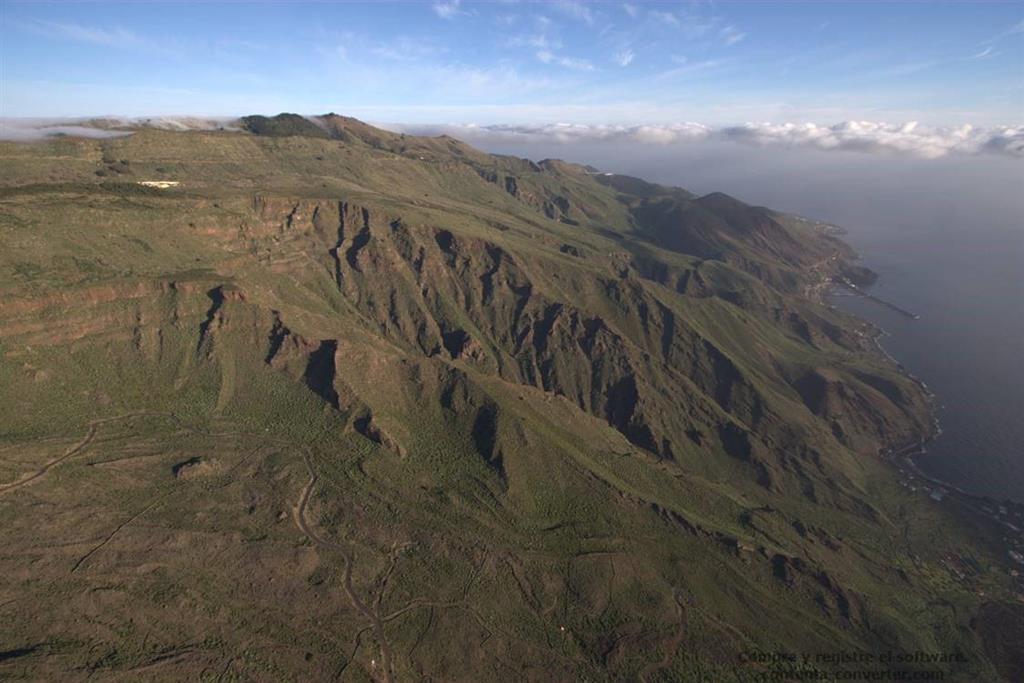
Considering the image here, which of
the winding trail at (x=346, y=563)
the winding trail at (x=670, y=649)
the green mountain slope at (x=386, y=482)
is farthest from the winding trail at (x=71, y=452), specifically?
the winding trail at (x=670, y=649)

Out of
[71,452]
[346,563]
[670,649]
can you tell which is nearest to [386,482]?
[346,563]

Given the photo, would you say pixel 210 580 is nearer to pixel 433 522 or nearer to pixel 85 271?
pixel 433 522

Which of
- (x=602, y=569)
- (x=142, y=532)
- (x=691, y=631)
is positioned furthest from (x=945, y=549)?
(x=142, y=532)

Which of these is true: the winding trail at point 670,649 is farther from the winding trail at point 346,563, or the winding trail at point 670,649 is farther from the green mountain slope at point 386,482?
the winding trail at point 346,563

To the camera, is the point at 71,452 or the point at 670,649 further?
the point at 71,452

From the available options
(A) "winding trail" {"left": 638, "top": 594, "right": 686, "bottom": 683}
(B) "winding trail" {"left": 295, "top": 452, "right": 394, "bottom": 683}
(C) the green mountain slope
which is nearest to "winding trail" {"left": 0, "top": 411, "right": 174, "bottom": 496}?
(C) the green mountain slope

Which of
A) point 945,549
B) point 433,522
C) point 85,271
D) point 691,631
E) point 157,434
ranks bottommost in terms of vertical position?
point 945,549

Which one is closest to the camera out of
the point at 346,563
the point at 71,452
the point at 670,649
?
the point at 670,649

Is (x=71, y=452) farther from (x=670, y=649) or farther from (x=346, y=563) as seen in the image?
(x=670, y=649)

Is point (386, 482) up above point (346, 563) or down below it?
above
